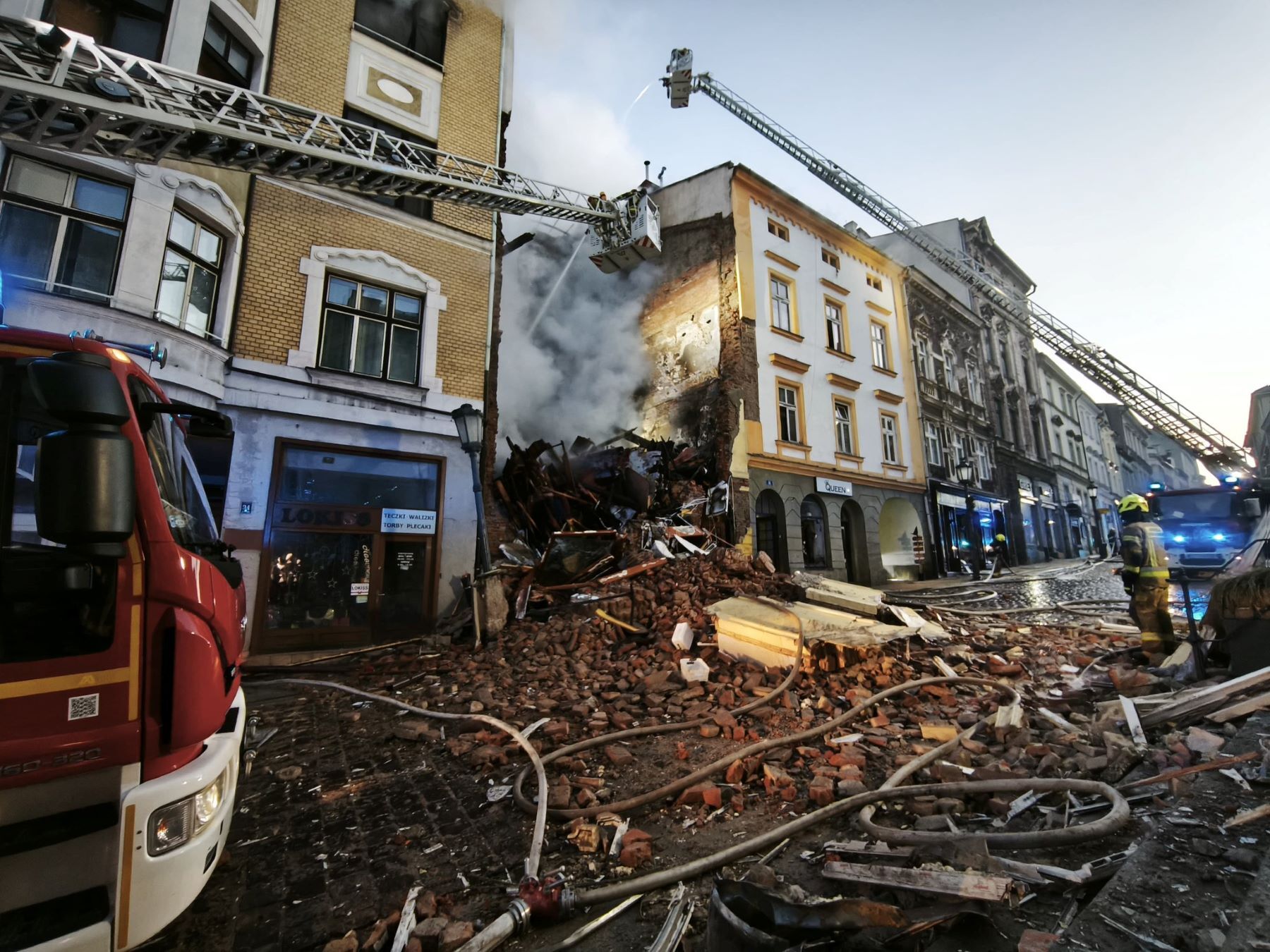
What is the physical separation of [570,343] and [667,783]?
1620 centimetres

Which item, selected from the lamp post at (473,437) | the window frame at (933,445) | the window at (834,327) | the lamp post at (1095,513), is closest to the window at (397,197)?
the lamp post at (473,437)

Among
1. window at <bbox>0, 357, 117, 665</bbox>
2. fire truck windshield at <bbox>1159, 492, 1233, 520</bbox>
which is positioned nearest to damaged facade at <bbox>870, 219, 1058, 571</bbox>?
fire truck windshield at <bbox>1159, 492, 1233, 520</bbox>

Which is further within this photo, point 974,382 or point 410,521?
point 974,382

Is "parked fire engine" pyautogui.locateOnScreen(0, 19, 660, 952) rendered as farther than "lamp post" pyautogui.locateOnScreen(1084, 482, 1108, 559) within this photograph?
No

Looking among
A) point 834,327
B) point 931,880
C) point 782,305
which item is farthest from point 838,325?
point 931,880

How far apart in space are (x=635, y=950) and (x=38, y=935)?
1.94 m

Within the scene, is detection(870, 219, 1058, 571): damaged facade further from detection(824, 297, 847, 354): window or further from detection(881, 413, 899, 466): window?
detection(824, 297, 847, 354): window

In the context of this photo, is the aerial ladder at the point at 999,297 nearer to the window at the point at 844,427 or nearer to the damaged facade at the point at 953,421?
the damaged facade at the point at 953,421

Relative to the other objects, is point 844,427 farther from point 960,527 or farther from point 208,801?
point 208,801

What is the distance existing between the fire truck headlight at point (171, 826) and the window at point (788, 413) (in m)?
14.7

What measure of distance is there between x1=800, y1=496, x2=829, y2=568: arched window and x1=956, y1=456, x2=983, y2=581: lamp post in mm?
5428

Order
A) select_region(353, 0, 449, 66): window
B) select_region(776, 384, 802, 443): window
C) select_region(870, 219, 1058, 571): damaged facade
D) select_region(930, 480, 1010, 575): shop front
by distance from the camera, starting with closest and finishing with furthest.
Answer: select_region(353, 0, 449, 66): window < select_region(776, 384, 802, 443): window < select_region(930, 480, 1010, 575): shop front < select_region(870, 219, 1058, 571): damaged facade

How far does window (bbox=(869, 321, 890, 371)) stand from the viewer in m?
18.6

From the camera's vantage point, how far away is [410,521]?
29.4 feet
